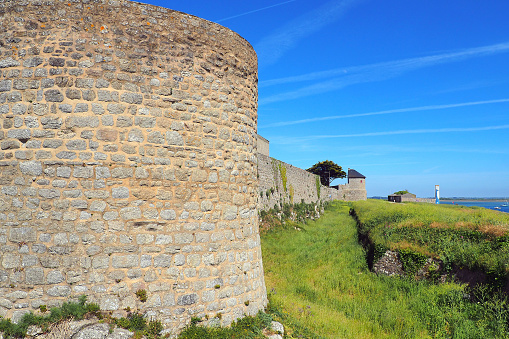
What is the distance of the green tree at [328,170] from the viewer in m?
70.6

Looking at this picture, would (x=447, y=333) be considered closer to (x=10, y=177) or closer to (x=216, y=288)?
(x=216, y=288)

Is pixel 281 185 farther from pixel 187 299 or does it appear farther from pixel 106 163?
pixel 106 163

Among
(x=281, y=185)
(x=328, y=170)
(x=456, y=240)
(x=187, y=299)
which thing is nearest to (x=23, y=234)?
A: (x=187, y=299)

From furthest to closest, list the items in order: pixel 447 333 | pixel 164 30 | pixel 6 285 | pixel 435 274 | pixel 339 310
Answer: pixel 435 274
pixel 339 310
pixel 447 333
pixel 164 30
pixel 6 285

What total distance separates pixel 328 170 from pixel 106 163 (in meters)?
69.0

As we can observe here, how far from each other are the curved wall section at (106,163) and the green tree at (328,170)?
66.6 m

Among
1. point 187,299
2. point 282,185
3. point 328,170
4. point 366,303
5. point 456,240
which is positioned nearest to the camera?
point 187,299

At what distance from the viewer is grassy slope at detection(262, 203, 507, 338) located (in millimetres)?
6801

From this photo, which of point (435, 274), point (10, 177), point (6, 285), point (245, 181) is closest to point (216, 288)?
point (245, 181)

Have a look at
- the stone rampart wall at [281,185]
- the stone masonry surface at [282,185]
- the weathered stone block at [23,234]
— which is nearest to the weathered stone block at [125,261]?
→ the weathered stone block at [23,234]

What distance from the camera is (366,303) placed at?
8500mm

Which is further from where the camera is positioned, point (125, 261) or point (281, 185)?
point (281, 185)

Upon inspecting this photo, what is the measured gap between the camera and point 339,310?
8102mm

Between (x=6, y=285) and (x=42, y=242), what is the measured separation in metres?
0.82
